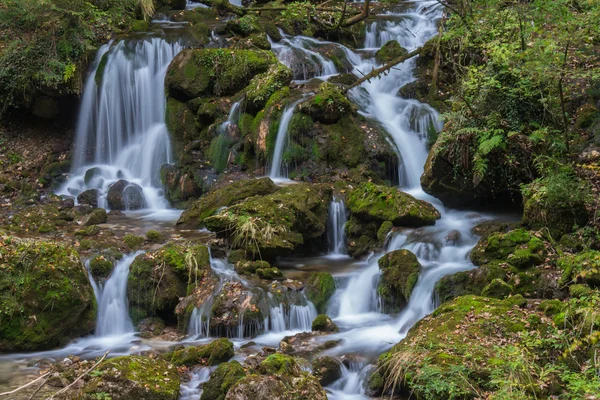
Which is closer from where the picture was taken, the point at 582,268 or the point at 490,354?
the point at 490,354

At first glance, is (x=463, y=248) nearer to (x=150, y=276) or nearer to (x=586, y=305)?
(x=586, y=305)

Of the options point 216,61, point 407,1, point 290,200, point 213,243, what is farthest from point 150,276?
point 407,1

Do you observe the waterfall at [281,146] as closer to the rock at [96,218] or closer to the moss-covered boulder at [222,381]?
the rock at [96,218]

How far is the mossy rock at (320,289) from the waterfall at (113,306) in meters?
2.83

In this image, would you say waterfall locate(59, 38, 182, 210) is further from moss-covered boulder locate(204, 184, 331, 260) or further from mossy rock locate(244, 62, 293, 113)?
moss-covered boulder locate(204, 184, 331, 260)

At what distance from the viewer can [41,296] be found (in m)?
8.34

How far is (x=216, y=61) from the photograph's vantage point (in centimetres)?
1644

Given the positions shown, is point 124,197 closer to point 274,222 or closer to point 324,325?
point 274,222

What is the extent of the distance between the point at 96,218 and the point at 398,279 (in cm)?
690

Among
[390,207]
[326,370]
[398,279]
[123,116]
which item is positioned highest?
[123,116]

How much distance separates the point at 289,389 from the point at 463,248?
524 cm

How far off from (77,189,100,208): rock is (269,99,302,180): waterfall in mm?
4341

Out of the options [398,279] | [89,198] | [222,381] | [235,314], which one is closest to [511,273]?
[398,279]

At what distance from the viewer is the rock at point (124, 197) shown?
14.4 meters
